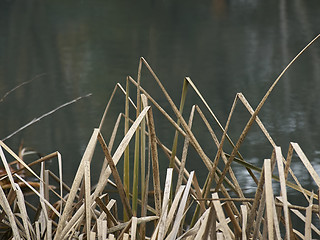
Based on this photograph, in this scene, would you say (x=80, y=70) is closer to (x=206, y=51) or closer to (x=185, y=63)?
(x=185, y=63)

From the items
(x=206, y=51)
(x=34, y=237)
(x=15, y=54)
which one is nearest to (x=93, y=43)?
(x=15, y=54)

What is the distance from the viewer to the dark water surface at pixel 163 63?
2184mm

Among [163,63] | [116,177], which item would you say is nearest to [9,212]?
[116,177]

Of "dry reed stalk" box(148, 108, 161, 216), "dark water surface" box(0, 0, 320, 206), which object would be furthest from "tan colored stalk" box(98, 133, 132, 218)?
"dark water surface" box(0, 0, 320, 206)

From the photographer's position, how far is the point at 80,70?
345 cm

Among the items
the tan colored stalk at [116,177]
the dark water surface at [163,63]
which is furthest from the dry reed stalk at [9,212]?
the dark water surface at [163,63]

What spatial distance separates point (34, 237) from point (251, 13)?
219 inches

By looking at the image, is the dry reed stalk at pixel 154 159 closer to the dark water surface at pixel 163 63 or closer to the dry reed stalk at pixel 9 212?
the dry reed stalk at pixel 9 212

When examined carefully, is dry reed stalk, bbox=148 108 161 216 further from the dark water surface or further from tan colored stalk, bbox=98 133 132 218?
the dark water surface

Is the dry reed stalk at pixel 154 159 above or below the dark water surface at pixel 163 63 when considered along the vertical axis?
above

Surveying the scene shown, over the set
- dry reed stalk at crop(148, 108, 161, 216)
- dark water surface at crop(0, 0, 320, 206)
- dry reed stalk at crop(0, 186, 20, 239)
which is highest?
dry reed stalk at crop(148, 108, 161, 216)

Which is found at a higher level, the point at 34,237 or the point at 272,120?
the point at 34,237

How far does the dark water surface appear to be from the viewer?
218 centimetres

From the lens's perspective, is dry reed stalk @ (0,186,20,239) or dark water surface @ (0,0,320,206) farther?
dark water surface @ (0,0,320,206)
